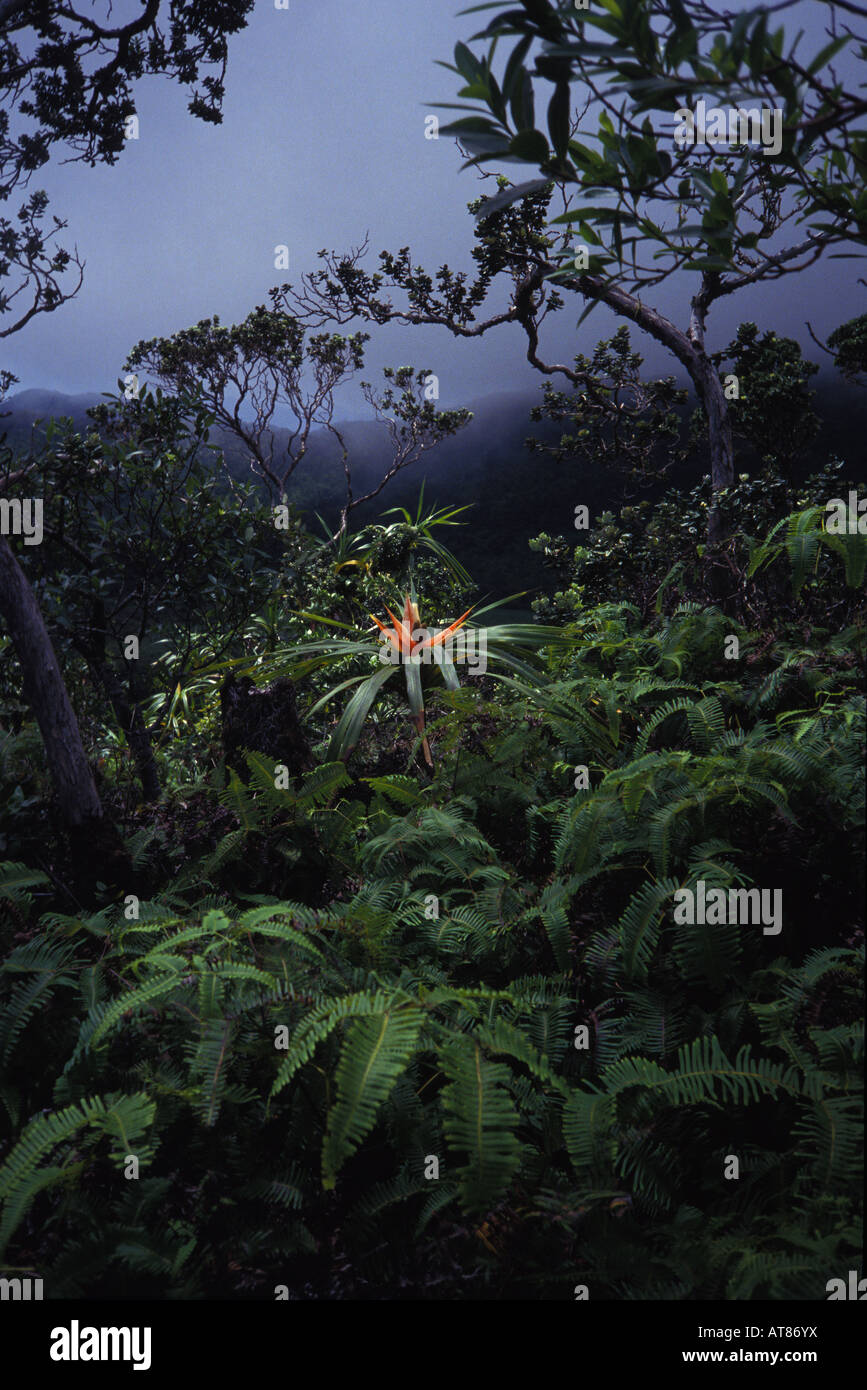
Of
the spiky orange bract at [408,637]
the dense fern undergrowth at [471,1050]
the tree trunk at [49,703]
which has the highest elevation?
the spiky orange bract at [408,637]

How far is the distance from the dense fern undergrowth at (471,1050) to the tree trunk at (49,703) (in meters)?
0.47

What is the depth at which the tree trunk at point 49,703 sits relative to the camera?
3133mm

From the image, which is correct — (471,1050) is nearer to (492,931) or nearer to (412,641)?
(492,931)

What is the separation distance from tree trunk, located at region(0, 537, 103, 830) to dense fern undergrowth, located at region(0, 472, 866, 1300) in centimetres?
47

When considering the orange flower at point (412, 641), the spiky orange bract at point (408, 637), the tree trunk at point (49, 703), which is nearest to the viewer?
the tree trunk at point (49, 703)

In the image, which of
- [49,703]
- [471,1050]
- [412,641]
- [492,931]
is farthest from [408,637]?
[471,1050]

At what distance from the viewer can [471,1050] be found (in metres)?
1.51

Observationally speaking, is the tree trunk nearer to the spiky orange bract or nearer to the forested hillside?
the forested hillside

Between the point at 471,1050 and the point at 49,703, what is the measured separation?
7.94 ft

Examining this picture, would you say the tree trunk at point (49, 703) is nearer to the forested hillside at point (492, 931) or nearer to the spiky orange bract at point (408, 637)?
the forested hillside at point (492, 931)

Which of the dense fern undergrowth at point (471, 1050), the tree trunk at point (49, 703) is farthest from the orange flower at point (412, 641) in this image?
the tree trunk at point (49, 703)
